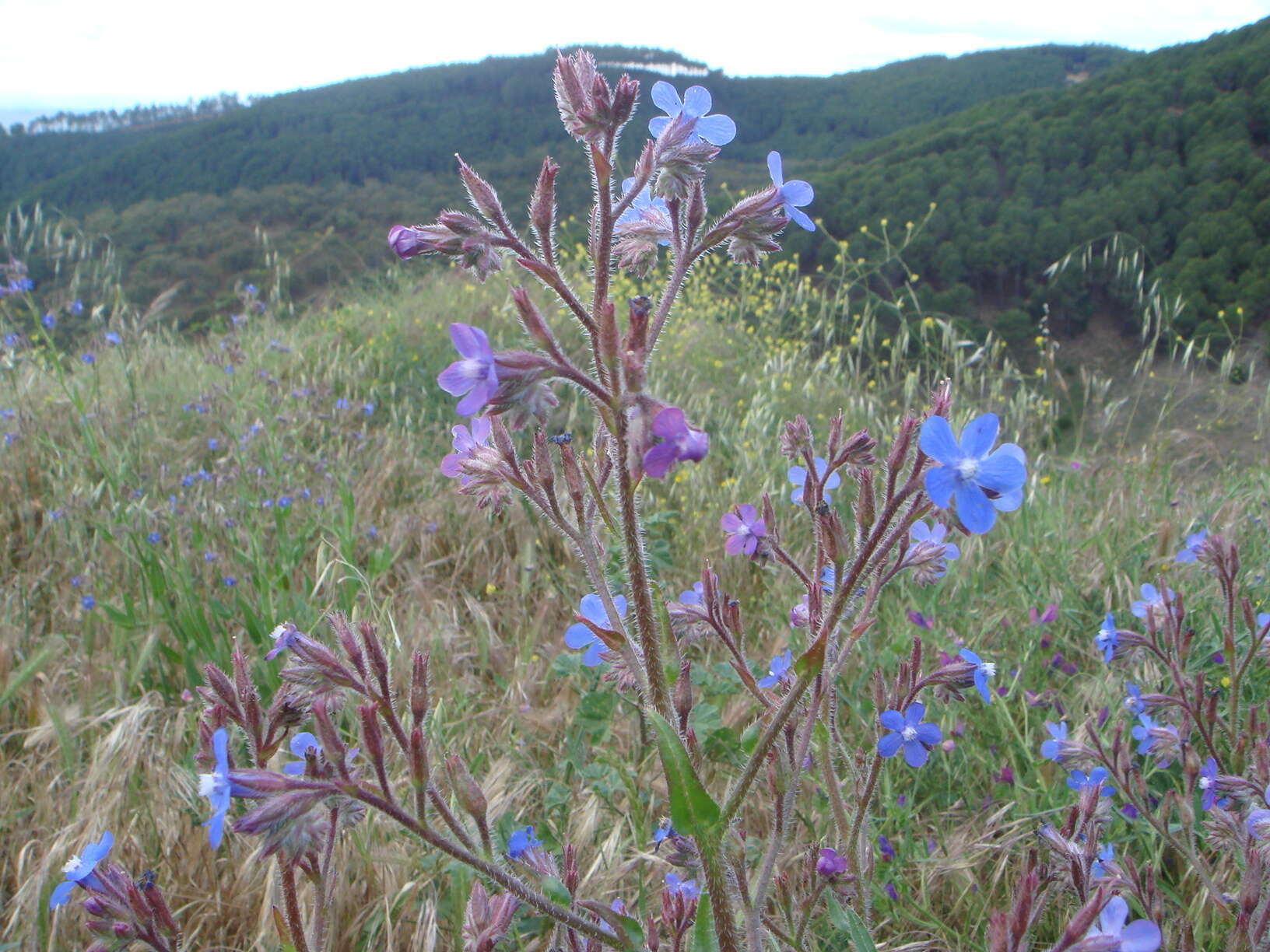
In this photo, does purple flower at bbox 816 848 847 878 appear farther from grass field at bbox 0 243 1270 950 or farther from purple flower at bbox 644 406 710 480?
purple flower at bbox 644 406 710 480

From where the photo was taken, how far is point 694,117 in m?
1.20

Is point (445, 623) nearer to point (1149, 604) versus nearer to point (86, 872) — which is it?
point (86, 872)

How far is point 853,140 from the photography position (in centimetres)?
3491

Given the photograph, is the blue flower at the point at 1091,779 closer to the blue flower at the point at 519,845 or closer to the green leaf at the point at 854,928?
the green leaf at the point at 854,928

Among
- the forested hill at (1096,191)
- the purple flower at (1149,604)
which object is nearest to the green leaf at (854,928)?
the purple flower at (1149,604)

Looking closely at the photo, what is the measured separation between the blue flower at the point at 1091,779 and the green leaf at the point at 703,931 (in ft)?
3.11

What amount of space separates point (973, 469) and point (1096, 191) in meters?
19.4

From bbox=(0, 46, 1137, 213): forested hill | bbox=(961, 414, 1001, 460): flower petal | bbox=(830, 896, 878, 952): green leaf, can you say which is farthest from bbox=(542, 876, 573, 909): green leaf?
bbox=(0, 46, 1137, 213): forested hill

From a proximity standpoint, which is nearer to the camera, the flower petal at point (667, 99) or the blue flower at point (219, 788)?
the blue flower at point (219, 788)

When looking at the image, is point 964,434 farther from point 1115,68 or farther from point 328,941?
point 1115,68

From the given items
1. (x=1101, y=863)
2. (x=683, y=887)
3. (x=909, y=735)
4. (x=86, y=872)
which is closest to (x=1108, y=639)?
(x=1101, y=863)

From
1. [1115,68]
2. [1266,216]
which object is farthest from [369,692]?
[1115,68]

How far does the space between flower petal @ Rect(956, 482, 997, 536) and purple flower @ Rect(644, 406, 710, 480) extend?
0.29 m

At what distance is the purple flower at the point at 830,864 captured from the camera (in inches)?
55.0
